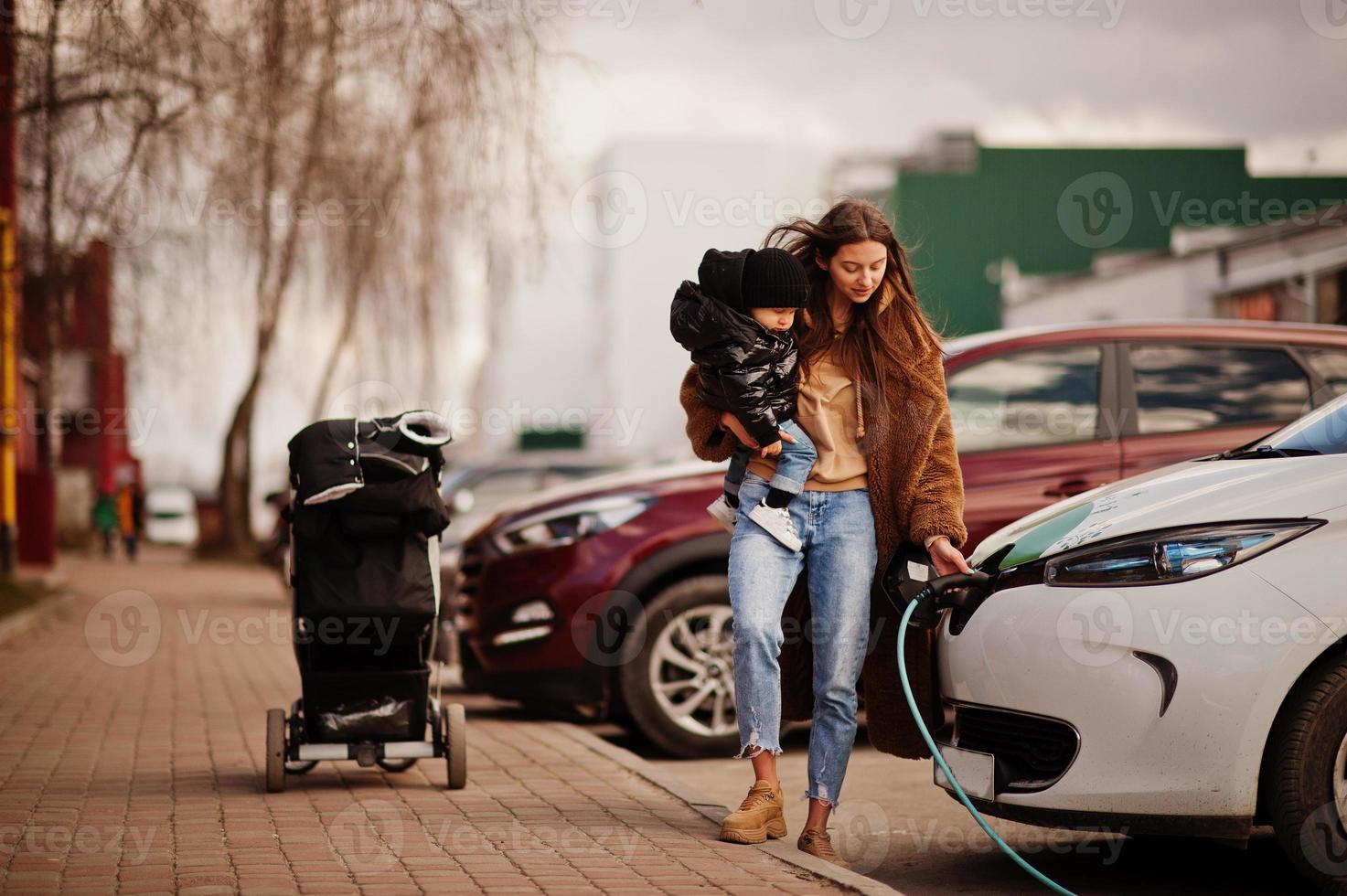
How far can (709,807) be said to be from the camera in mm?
5672

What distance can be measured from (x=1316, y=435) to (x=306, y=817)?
370 cm

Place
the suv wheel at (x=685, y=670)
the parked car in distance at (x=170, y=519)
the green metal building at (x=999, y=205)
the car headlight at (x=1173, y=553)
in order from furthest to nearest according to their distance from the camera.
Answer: the green metal building at (x=999, y=205) → the parked car in distance at (x=170, y=519) → the suv wheel at (x=685, y=670) → the car headlight at (x=1173, y=553)

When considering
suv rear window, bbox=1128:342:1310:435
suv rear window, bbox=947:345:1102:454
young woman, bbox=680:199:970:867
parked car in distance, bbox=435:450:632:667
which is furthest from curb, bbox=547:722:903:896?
parked car in distance, bbox=435:450:632:667

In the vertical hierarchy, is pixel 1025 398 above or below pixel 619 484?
above

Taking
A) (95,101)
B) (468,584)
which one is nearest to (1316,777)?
(468,584)

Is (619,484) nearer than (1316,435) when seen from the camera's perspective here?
No

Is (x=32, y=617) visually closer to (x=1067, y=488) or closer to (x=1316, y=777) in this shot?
(x=1067, y=488)

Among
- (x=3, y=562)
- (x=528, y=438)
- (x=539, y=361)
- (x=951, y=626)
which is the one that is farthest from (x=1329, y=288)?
(x=539, y=361)

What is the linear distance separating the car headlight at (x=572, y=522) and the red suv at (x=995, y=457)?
19 mm

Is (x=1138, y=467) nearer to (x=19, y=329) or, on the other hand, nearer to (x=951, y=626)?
(x=951, y=626)

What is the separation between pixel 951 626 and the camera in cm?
496

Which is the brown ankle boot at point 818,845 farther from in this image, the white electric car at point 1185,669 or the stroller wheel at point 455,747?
the stroller wheel at point 455,747

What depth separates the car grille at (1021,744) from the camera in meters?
4.54

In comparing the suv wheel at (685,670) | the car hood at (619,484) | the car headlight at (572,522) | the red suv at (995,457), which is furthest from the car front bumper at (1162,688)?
the car headlight at (572,522)
